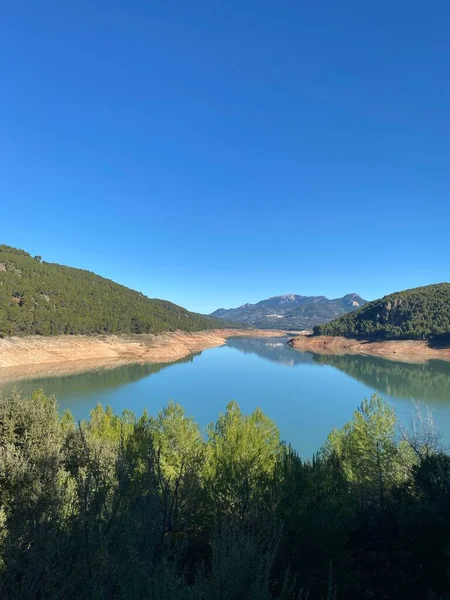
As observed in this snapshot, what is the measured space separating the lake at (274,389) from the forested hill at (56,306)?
78.6ft

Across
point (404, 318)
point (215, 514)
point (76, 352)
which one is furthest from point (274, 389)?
point (404, 318)

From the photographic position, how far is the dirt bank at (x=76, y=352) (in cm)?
7775

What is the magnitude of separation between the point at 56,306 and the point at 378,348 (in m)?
112

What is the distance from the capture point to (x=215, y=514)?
17172 millimetres

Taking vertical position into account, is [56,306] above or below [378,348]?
above

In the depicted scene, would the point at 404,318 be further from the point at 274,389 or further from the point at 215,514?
the point at 215,514

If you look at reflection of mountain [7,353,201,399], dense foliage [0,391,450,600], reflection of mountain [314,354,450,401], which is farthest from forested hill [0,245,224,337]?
dense foliage [0,391,450,600]

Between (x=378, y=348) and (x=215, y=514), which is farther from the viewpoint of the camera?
Result: (x=378, y=348)

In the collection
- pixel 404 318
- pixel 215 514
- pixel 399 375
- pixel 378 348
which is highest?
pixel 404 318

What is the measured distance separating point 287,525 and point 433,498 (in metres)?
5.87

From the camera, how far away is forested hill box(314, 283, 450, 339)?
136m

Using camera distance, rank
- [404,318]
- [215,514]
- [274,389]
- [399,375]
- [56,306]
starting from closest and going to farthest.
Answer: [215,514] → [274,389] → [399,375] → [56,306] → [404,318]

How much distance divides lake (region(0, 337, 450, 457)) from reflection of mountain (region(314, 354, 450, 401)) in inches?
7.0

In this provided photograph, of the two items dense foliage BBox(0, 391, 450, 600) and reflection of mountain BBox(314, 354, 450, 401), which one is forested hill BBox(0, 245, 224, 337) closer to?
reflection of mountain BBox(314, 354, 450, 401)
